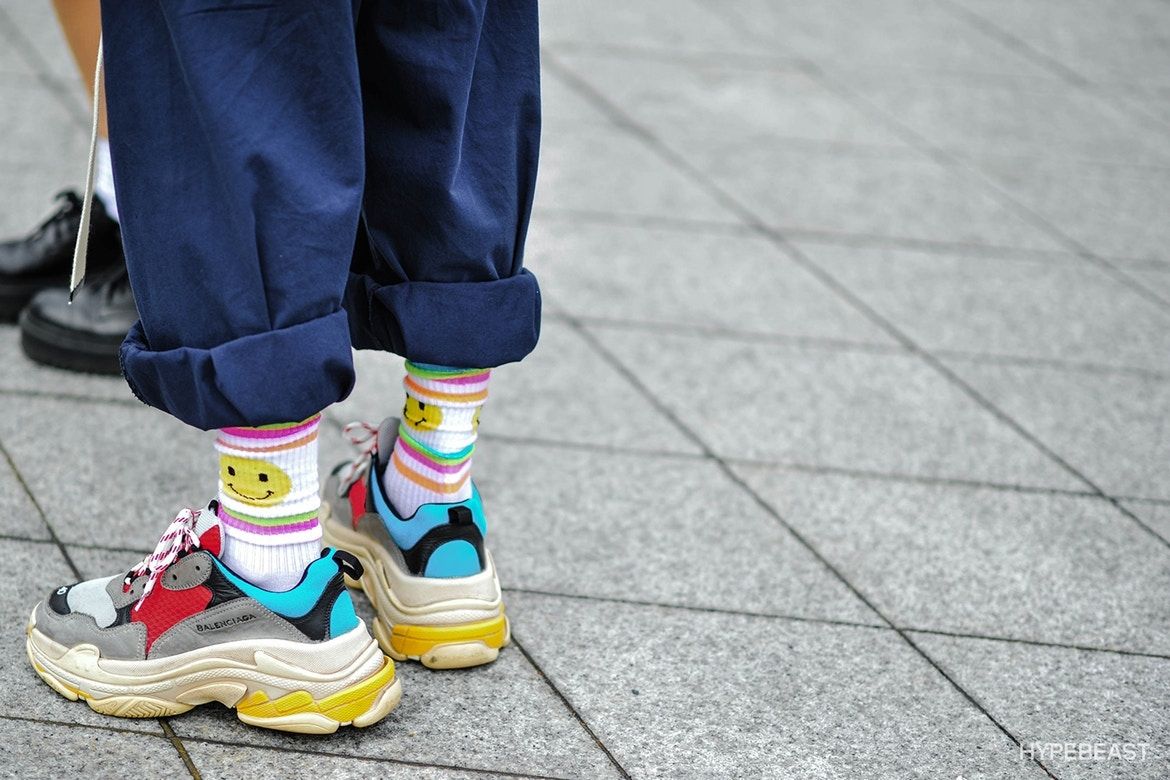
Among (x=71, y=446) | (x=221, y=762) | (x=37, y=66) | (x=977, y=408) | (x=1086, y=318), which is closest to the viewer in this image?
(x=221, y=762)

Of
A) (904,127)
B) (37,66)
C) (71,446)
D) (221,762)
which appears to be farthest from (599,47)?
(221,762)

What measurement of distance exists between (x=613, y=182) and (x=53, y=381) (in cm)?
172

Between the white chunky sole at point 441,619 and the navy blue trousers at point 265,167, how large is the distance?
41cm

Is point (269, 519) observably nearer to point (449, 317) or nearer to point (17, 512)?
point (449, 317)

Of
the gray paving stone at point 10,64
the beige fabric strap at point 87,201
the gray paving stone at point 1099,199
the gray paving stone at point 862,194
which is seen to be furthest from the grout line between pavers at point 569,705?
the gray paving stone at point 10,64

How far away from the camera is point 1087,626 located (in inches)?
85.4

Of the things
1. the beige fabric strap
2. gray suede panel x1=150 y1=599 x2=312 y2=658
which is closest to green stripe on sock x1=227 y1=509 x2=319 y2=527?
gray suede panel x1=150 y1=599 x2=312 y2=658

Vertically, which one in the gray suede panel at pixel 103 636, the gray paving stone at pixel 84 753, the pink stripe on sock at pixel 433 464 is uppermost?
the pink stripe on sock at pixel 433 464

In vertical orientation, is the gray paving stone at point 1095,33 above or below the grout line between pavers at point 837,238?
above

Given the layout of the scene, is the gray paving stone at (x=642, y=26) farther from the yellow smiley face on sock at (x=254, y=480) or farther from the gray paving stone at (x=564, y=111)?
the yellow smiley face on sock at (x=254, y=480)

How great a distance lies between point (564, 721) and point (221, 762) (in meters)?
0.45

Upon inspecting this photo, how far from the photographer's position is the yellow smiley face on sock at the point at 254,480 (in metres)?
1.68

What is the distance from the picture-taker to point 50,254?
2.70 metres

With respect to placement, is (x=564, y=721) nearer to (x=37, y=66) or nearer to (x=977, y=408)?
(x=977, y=408)
